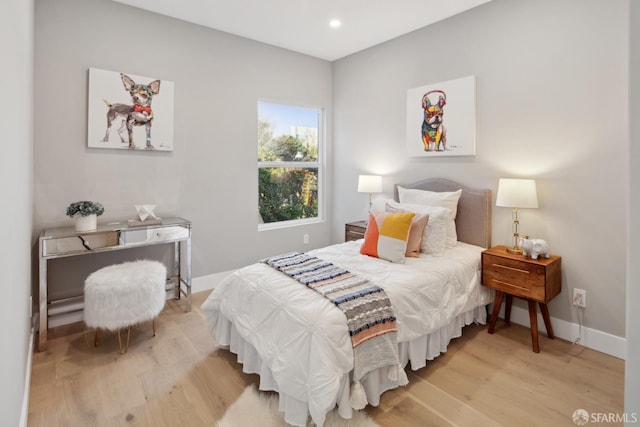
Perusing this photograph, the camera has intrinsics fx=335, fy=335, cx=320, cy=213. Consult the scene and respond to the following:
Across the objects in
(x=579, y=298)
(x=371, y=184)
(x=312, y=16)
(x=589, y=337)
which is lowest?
(x=589, y=337)

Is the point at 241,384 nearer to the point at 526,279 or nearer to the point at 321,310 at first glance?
the point at 321,310

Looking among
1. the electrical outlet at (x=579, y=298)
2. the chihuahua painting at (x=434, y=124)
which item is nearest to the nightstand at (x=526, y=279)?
the electrical outlet at (x=579, y=298)

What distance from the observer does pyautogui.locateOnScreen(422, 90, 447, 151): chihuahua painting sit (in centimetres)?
328

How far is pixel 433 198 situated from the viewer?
3.16 meters

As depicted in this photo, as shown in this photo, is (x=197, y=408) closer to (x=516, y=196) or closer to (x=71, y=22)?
(x=516, y=196)

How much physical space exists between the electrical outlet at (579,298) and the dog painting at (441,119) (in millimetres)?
1380

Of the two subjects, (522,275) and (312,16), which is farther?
(312,16)

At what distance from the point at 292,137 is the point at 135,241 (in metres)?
2.30

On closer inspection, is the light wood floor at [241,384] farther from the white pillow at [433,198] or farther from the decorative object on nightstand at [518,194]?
the white pillow at [433,198]

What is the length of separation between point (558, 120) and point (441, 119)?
98 cm

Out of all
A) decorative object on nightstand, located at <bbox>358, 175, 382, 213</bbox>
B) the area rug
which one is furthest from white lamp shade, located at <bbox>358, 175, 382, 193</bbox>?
the area rug

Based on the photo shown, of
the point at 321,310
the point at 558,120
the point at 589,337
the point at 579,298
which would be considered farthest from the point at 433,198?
the point at 321,310

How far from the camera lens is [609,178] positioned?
2.35 metres

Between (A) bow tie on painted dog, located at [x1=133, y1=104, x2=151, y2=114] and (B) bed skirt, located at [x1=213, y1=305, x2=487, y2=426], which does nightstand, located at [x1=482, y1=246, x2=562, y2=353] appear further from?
(A) bow tie on painted dog, located at [x1=133, y1=104, x2=151, y2=114]
